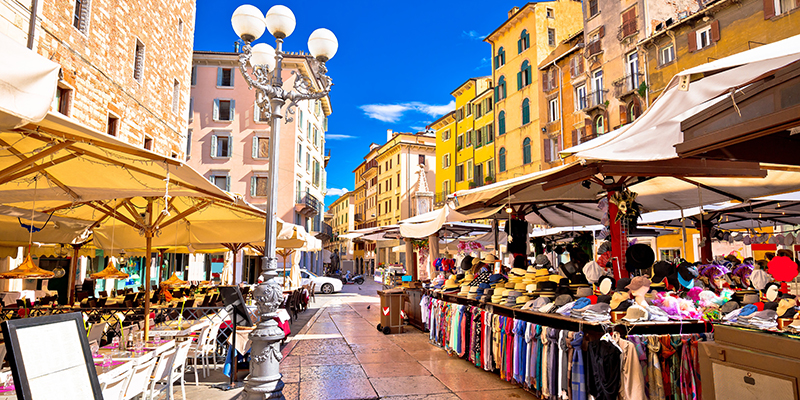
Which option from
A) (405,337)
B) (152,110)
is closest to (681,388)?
(405,337)

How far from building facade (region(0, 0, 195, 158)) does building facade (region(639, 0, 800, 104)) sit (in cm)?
1882

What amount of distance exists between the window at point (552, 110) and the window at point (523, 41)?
15.1ft

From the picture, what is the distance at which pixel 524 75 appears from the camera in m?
31.0

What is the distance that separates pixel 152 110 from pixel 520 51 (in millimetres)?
22711

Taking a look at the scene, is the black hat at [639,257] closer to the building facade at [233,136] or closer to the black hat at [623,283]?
the black hat at [623,283]

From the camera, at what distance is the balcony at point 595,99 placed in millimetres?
23927

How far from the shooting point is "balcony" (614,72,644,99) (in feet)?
72.2

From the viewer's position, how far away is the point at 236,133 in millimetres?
33438

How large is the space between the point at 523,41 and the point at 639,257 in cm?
2823

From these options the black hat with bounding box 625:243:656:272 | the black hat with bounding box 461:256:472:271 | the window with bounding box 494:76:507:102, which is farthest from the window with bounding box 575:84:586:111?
the black hat with bounding box 625:243:656:272

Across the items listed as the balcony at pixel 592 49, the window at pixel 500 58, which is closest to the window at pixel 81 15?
the balcony at pixel 592 49

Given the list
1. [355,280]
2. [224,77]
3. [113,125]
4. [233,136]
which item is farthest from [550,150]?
[224,77]

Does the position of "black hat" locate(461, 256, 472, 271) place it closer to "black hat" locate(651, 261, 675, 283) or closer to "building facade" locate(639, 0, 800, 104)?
"black hat" locate(651, 261, 675, 283)

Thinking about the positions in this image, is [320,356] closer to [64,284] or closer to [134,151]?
[134,151]
